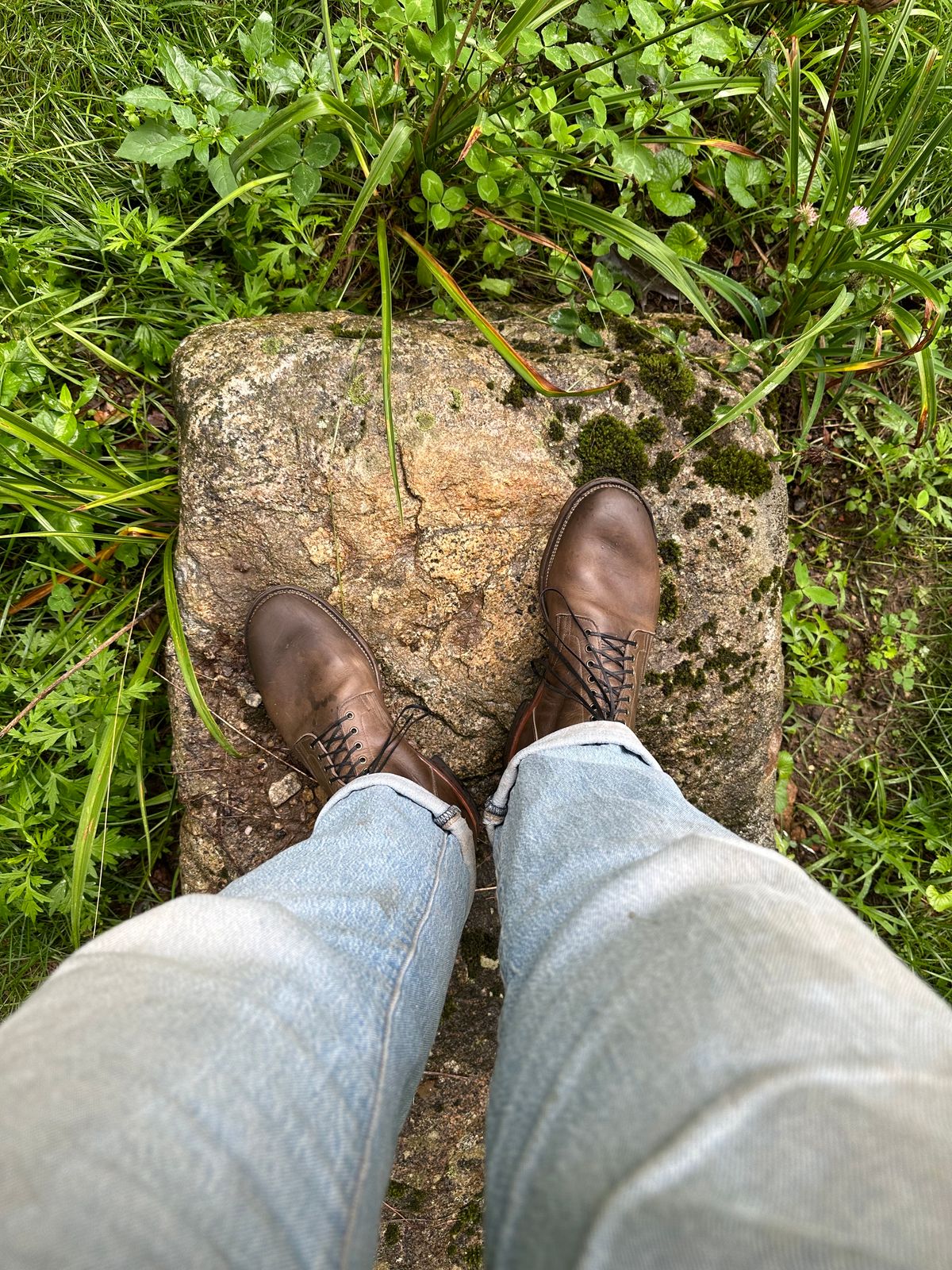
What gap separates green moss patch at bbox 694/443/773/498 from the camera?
6.02 ft

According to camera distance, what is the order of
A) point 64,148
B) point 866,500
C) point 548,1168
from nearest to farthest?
point 548,1168 → point 64,148 → point 866,500

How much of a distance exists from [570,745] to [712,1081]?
841 mm

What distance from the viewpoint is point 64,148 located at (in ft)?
6.42

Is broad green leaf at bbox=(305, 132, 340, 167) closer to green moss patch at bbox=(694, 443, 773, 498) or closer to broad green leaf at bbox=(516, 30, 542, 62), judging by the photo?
broad green leaf at bbox=(516, 30, 542, 62)

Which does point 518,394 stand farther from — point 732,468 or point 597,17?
point 597,17

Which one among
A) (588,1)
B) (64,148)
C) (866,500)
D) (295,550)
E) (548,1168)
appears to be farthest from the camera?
(866,500)

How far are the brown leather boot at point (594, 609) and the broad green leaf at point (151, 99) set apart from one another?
1320 millimetres

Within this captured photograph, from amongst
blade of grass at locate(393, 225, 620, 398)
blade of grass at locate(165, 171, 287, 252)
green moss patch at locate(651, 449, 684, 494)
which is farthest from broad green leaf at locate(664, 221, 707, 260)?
blade of grass at locate(165, 171, 287, 252)

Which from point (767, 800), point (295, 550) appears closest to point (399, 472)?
point (295, 550)

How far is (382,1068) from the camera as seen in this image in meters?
1.07

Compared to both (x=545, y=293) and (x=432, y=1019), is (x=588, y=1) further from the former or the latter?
(x=432, y=1019)

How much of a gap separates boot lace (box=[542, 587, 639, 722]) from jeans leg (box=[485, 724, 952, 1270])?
58cm

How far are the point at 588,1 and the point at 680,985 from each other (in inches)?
79.7

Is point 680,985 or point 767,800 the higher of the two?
point 680,985
